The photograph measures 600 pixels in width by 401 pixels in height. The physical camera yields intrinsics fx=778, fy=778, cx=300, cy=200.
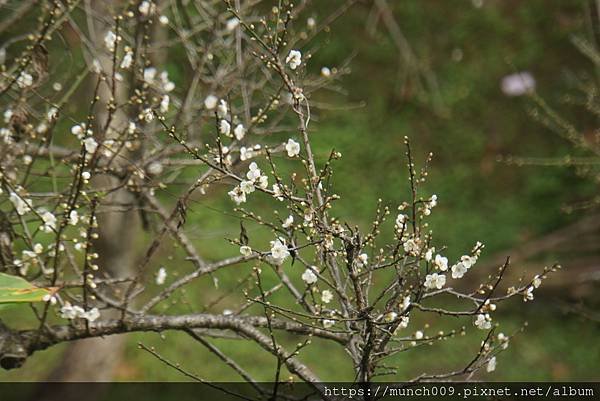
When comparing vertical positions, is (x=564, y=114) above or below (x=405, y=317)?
above

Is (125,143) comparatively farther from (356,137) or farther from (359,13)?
(359,13)

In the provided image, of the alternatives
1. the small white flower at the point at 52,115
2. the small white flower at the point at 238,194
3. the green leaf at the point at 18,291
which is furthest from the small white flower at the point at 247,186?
the small white flower at the point at 52,115

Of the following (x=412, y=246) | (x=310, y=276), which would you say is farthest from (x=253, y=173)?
(x=412, y=246)

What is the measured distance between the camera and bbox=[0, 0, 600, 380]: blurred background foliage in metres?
7.57

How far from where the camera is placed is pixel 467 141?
30.6 feet

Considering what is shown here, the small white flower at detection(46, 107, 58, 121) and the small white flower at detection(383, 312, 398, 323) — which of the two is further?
the small white flower at detection(46, 107, 58, 121)

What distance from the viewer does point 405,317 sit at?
2.33m

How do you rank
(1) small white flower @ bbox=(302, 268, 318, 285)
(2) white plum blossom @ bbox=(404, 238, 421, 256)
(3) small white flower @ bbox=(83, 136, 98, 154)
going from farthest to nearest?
(3) small white flower @ bbox=(83, 136, 98, 154) < (1) small white flower @ bbox=(302, 268, 318, 285) < (2) white plum blossom @ bbox=(404, 238, 421, 256)

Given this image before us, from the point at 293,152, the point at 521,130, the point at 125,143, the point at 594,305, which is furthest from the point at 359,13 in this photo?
the point at 293,152

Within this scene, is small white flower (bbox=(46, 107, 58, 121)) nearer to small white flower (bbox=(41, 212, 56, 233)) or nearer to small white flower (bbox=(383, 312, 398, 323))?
small white flower (bbox=(41, 212, 56, 233))

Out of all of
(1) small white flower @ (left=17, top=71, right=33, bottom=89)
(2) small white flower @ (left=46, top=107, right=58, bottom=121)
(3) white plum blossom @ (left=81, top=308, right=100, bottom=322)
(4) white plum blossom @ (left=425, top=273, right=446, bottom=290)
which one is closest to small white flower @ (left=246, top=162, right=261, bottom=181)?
(4) white plum blossom @ (left=425, top=273, right=446, bottom=290)

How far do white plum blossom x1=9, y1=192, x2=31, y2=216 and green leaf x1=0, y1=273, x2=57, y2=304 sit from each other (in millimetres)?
Result: 336

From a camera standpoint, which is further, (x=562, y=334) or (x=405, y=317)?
(x=562, y=334)

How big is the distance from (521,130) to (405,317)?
24.4ft
